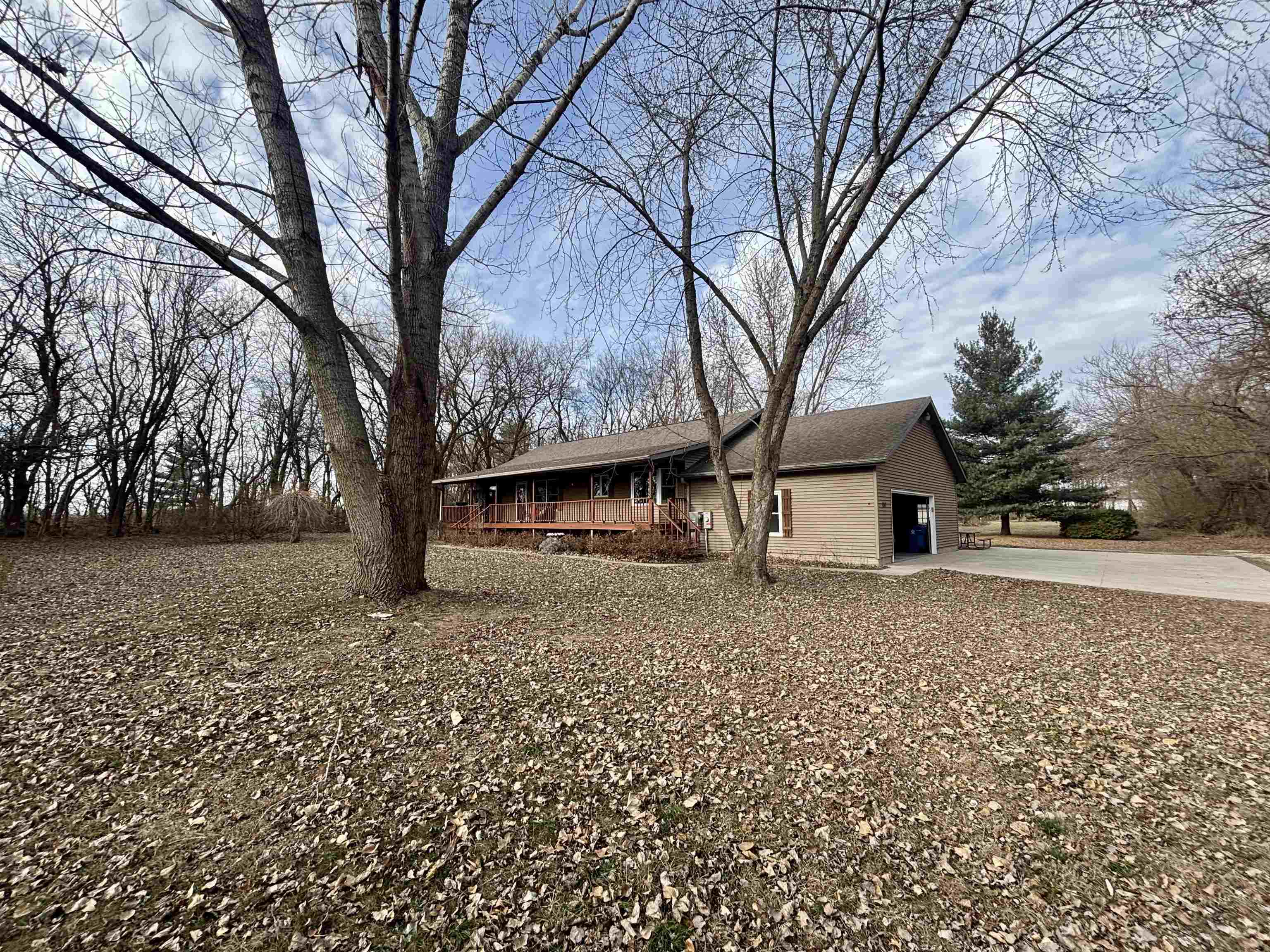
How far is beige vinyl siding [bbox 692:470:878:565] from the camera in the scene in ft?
41.7

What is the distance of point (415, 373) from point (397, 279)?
1.14m

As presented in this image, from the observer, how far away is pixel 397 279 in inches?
225

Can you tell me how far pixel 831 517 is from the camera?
13383mm

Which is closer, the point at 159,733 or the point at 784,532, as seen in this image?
the point at 159,733

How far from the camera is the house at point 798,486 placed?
1305cm

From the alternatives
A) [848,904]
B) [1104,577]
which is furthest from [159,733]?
[1104,577]

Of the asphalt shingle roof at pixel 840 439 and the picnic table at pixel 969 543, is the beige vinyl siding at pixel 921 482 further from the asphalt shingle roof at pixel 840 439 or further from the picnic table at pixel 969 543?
the picnic table at pixel 969 543

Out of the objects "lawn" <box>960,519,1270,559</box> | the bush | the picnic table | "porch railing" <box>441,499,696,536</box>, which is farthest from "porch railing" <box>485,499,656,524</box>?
the bush

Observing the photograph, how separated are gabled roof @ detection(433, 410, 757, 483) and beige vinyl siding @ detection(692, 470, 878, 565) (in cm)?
234

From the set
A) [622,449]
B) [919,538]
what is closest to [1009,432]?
[919,538]

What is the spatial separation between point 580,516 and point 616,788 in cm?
1474

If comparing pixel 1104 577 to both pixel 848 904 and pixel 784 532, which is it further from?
pixel 848 904

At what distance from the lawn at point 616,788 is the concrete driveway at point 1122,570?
506 cm

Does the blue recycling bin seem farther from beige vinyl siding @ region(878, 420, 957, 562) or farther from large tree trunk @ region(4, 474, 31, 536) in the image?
large tree trunk @ region(4, 474, 31, 536)
